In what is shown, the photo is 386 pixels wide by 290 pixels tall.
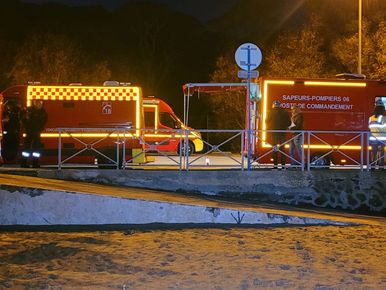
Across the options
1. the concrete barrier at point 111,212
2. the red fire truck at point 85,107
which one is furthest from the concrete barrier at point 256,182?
the red fire truck at point 85,107

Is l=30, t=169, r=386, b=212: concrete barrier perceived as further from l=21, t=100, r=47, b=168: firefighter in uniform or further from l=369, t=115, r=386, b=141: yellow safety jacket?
l=21, t=100, r=47, b=168: firefighter in uniform

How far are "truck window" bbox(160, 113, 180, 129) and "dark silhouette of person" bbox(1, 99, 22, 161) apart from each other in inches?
259

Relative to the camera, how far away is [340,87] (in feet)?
49.5

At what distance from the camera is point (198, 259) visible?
21.2 ft

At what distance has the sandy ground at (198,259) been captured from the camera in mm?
5648

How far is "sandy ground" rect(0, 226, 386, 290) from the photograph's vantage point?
565cm

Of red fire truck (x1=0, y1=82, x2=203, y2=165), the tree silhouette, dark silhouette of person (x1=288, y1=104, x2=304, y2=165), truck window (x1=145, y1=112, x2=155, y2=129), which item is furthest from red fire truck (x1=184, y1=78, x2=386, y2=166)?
the tree silhouette

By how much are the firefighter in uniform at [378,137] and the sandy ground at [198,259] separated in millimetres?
4863

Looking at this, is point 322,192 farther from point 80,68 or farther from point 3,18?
point 3,18

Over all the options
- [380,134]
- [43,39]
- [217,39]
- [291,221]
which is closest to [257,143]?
[380,134]

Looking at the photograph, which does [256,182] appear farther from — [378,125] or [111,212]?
[111,212]

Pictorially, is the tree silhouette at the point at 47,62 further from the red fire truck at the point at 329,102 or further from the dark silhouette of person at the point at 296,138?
the dark silhouette of person at the point at 296,138

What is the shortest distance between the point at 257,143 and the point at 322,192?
314cm

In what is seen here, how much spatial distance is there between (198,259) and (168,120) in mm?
14341
